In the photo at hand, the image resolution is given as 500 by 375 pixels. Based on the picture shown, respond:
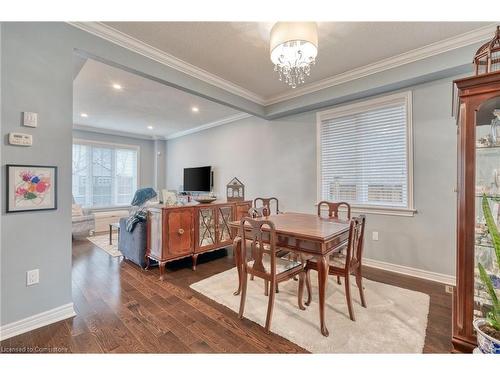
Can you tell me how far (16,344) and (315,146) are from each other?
13.3 ft

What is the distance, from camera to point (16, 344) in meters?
1.63

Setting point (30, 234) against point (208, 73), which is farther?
point (208, 73)

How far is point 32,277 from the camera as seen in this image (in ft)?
5.91

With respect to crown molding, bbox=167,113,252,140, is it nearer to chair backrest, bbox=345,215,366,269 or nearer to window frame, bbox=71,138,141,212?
window frame, bbox=71,138,141,212

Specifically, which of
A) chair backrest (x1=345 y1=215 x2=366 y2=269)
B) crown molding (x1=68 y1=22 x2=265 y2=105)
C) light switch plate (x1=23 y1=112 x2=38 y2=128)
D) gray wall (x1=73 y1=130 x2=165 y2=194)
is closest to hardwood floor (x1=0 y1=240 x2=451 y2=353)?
chair backrest (x1=345 y1=215 x2=366 y2=269)

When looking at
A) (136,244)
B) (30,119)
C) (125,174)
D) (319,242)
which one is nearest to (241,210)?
(136,244)

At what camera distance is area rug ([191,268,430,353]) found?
1.64m

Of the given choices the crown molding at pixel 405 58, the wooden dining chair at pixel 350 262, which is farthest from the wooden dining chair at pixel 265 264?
the crown molding at pixel 405 58

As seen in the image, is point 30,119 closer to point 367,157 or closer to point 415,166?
point 367,157

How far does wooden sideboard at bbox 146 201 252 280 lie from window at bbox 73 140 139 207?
4.24 metres

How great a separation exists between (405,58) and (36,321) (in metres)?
4.58

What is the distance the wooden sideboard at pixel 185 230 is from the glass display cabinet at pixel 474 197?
9.08 feet
